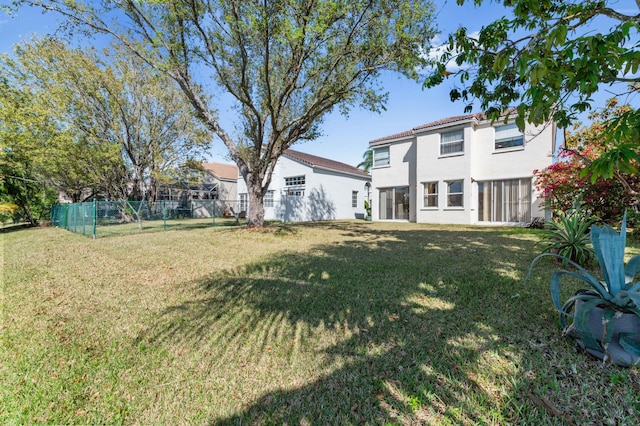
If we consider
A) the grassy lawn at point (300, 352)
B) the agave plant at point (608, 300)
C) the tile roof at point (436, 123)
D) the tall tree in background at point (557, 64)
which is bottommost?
the grassy lawn at point (300, 352)

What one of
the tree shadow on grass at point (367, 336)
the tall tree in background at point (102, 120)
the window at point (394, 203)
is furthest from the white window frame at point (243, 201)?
the tree shadow on grass at point (367, 336)

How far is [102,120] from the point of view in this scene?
18.0m

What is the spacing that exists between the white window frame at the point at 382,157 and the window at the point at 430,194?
3.40m

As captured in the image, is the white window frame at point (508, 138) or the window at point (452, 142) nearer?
the white window frame at point (508, 138)

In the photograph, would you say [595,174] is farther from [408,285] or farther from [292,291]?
[292,291]

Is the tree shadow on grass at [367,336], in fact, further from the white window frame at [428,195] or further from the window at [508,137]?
the window at [508,137]

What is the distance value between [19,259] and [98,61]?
15609 mm

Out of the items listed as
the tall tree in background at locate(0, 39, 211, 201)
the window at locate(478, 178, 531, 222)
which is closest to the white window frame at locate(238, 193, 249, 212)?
the tall tree in background at locate(0, 39, 211, 201)

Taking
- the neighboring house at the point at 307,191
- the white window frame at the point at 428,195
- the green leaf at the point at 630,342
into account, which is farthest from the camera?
the neighboring house at the point at 307,191

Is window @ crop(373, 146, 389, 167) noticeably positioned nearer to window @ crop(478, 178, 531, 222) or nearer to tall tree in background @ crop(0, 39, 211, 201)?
window @ crop(478, 178, 531, 222)

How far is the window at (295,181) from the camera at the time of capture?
21.5 meters

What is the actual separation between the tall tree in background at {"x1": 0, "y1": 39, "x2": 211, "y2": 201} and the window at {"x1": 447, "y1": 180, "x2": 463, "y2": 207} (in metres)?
16.9

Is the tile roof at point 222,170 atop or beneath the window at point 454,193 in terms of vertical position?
atop

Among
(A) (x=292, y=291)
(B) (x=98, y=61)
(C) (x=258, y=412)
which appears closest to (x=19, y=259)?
(A) (x=292, y=291)
